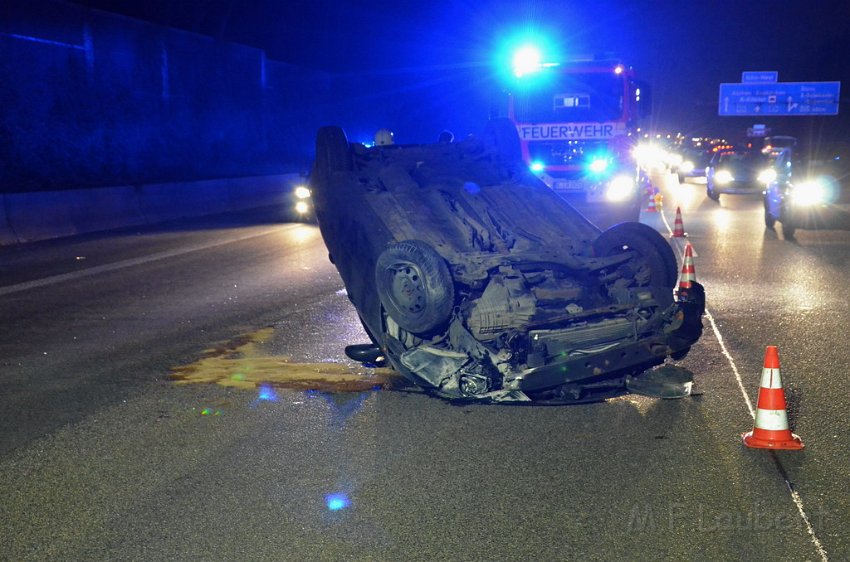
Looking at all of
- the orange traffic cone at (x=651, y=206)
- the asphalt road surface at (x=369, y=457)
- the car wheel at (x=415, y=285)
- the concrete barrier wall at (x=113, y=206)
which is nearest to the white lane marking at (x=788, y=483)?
the asphalt road surface at (x=369, y=457)

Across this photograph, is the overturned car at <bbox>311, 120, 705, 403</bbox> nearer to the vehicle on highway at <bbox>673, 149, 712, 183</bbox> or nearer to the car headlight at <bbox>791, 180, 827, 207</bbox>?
the car headlight at <bbox>791, 180, 827, 207</bbox>

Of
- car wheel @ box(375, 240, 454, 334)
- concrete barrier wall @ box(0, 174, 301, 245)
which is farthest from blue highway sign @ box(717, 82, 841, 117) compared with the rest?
car wheel @ box(375, 240, 454, 334)

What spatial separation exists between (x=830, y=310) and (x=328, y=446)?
649 cm

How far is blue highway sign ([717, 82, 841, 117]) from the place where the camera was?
64062mm

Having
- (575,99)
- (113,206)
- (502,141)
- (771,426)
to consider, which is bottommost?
(771,426)

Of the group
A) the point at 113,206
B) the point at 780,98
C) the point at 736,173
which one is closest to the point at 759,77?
the point at 780,98

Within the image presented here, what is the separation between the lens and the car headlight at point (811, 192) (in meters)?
18.2

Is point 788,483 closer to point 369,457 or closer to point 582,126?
point 369,457

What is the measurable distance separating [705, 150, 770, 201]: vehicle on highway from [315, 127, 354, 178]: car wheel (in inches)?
908

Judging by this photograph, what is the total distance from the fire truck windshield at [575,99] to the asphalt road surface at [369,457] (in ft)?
31.8

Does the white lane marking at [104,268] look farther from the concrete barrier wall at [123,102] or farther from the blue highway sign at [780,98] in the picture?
the blue highway sign at [780,98]

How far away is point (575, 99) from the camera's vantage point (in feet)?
65.4

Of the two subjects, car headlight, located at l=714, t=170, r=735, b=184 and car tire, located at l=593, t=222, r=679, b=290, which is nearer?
car tire, located at l=593, t=222, r=679, b=290

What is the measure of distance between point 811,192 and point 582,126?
175 inches
